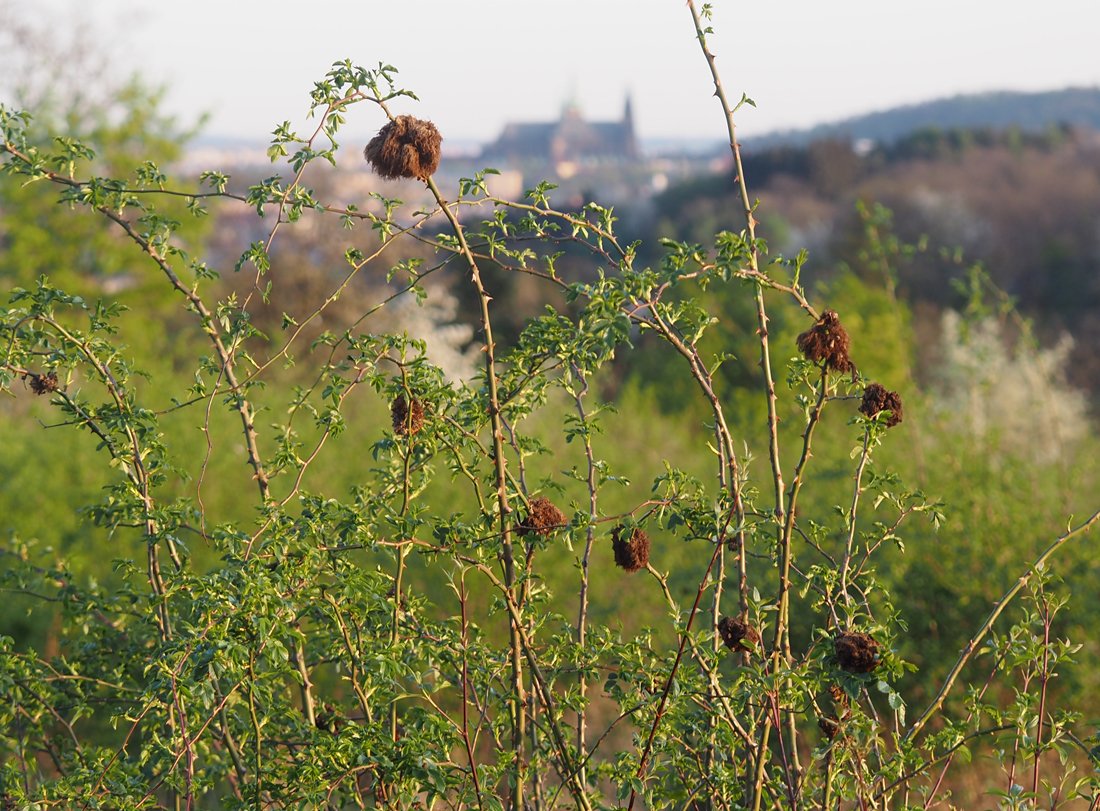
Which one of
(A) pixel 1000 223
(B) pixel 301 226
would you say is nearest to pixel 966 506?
(B) pixel 301 226

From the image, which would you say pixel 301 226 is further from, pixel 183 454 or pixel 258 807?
pixel 258 807

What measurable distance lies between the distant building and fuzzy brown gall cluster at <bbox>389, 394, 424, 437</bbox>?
20.0 meters

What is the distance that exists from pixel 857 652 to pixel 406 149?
1.07m

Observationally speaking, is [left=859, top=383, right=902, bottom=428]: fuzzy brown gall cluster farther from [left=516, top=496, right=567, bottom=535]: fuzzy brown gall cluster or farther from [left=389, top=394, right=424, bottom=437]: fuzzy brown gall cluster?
[left=389, top=394, right=424, bottom=437]: fuzzy brown gall cluster

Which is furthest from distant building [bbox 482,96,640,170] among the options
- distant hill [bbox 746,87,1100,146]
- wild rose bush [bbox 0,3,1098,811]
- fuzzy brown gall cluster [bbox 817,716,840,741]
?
distant hill [bbox 746,87,1100,146]

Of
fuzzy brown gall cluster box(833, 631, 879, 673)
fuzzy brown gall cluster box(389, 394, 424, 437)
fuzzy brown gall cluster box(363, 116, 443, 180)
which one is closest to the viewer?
fuzzy brown gall cluster box(833, 631, 879, 673)

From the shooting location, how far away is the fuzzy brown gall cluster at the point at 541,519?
2.15 meters

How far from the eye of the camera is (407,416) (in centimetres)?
226

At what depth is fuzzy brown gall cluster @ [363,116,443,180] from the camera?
202 cm

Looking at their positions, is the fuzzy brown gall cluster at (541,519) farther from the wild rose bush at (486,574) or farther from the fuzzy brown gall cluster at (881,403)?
the fuzzy brown gall cluster at (881,403)

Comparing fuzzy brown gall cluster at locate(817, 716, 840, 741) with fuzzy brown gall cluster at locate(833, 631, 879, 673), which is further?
fuzzy brown gall cluster at locate(817, 716, 840, 741)

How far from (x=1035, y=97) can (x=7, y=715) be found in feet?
213

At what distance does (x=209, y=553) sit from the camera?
822 cm

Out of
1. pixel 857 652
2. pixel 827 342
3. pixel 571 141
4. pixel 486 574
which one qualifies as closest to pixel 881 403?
pixel 827 342
